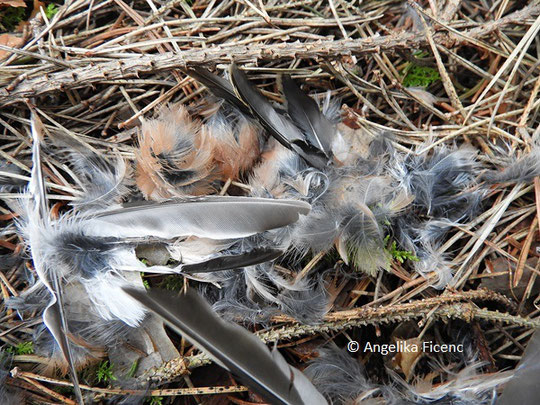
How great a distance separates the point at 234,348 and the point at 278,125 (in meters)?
0.90

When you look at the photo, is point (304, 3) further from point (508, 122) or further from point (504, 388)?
point (504, 388)

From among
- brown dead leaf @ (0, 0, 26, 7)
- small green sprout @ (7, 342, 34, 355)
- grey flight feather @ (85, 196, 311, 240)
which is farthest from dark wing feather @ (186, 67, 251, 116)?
small green sprout @ (7, 342, 34, 355)

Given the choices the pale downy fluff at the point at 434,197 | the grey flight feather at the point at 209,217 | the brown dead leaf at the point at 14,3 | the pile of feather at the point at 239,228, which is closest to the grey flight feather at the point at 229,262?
the pile of feather at the point at 239,228

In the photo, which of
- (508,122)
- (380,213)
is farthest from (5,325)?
(508,122)

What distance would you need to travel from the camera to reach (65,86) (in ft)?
6.42

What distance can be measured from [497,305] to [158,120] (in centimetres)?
162

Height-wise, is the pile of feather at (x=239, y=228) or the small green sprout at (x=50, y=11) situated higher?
the small green sprout at (x=50, y=11)

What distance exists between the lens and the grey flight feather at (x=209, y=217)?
1.76 metres

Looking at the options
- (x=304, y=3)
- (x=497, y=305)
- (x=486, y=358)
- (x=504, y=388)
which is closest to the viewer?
(x=504, y=388)

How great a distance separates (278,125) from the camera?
1967 mm

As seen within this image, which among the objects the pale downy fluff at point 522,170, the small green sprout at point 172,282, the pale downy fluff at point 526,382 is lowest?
the pale downy fluff at point 526,382

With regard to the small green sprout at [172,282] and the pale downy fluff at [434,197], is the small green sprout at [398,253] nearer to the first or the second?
the pale downy fluff at [434,197]

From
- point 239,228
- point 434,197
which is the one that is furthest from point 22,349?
point 434,197

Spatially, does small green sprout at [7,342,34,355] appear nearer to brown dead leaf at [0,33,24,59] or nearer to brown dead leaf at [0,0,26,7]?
brown dead leaf at [0,33,24,59]
